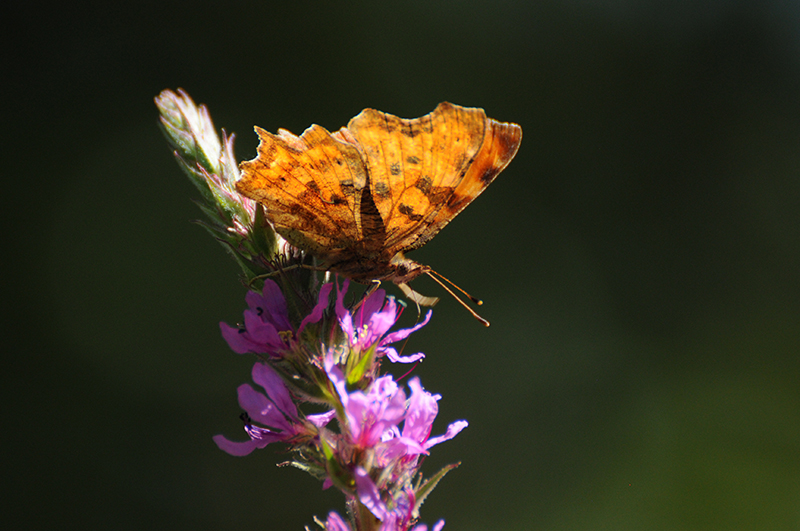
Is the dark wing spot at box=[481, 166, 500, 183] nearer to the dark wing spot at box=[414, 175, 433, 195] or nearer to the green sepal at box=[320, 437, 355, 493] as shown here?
the dark wing spot at box=[414, 175, 433, 195]

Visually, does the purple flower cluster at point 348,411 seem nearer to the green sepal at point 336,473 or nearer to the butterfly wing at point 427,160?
the green sepal at point 336,473

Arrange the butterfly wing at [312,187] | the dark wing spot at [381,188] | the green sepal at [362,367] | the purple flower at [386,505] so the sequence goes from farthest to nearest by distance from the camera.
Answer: the dark wing spot at [381,188] → the butterfly wing at [312,187] → the green sepal at [362,367] → the purple flower at [386,505]

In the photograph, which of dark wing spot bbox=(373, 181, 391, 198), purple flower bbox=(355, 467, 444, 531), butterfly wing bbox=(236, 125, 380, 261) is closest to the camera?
purple flower bbox=(355, 467, 444, 531)

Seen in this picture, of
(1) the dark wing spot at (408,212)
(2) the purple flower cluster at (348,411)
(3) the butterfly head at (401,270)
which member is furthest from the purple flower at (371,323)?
(1) the dark wing spot at (408,212)

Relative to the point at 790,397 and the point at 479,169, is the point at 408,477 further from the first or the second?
the point at 790,397

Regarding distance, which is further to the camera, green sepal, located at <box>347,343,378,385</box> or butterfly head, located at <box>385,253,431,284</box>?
butterfly head, located at <box>385,253,431,284</box>

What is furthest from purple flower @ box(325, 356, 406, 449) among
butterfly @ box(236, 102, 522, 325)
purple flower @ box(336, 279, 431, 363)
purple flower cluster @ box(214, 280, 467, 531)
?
butterfly @ box(236, 102, 522, 325)

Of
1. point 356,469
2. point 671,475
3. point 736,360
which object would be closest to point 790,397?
point 736,360
